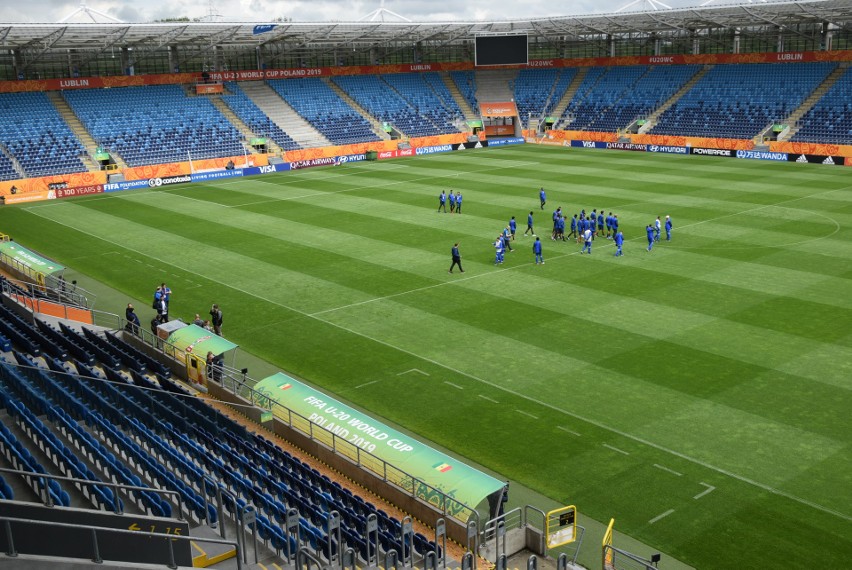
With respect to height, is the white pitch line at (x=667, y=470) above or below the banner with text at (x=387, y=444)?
below

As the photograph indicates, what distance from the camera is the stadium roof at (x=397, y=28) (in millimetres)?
58469

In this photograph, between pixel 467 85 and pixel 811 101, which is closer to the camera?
pixel 811 101

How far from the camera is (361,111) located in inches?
3100

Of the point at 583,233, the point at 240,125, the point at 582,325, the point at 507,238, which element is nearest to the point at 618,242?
the point at 583,233

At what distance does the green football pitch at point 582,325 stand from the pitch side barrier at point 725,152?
33.9 ft

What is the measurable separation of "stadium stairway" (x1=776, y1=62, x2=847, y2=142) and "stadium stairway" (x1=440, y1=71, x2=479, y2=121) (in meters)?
29.5

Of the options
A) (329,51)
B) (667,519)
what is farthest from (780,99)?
(667,519)

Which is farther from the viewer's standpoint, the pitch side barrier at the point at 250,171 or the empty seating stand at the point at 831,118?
the empty seating stand at the point at 831,118

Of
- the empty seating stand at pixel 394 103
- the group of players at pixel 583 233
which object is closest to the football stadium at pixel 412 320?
the group of players at pixel 583 233

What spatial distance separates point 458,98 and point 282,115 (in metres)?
21.2

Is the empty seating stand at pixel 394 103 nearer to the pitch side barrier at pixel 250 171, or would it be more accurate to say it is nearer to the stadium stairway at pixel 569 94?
the pitch side barrier at pixel 250 171

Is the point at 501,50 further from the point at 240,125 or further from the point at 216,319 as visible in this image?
the point at 216,319

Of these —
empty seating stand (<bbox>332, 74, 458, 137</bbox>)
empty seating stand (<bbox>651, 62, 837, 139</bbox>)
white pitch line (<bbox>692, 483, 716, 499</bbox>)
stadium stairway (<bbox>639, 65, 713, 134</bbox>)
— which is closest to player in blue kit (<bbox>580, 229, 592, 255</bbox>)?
white pitch line (<bbox>692, 483, 716, 499</bbox>)

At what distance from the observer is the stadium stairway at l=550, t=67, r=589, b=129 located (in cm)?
8385
